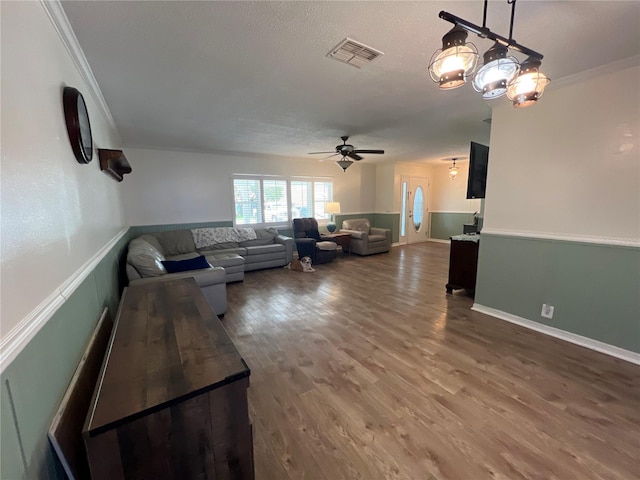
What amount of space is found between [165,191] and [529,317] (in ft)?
19.6

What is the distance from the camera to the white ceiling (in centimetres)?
146

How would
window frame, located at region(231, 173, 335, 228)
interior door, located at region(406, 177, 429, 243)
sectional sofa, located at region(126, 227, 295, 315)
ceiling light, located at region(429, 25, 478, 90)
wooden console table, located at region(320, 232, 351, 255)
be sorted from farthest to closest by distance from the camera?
1. interior door, located at region(406, 177, 429, 243)
2. wooden console table, located at region(320, 232, 351, 255)
3. window frame, located at region(231, 173, 335, 228)
4. sectional sofa, located at region(126, 227, 295, 315)
5. ceiling light, located at region(429, 25, 478, 90)

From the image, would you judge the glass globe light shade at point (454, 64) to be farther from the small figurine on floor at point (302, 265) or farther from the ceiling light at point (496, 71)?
the small figurine on floor at point (302, 265)

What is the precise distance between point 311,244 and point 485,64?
4470mm

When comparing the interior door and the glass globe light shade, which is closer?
the glass globe light shade

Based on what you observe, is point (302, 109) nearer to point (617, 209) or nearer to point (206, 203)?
point (617, 209)

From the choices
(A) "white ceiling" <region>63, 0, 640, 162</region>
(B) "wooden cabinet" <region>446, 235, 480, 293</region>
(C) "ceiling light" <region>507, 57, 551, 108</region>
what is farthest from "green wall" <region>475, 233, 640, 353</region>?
(C) "ceiling light" <region>507, 57, 551, 108</region>

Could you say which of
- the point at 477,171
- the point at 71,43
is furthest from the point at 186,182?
the point at 477,171

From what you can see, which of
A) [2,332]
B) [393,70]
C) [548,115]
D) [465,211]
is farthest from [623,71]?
[465,211]

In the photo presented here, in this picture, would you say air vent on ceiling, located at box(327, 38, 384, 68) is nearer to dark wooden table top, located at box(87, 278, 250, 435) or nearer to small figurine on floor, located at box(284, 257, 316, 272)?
dark wooden table top, located at box(87, 278, 250, 435)

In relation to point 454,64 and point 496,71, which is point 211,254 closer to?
point 454,64

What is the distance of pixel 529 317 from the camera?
9.18 ft

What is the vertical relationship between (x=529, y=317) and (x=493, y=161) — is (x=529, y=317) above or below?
below

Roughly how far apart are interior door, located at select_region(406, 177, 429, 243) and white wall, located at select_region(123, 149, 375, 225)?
3292mm
